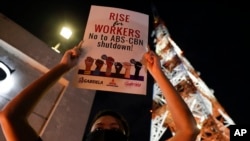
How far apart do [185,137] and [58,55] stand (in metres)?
3.98

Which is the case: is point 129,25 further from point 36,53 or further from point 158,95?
point 158,95

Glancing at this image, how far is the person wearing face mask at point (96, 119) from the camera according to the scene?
67.4 inches

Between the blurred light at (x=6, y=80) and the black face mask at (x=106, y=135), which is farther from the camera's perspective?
the blurred light at (x=6, y=80)

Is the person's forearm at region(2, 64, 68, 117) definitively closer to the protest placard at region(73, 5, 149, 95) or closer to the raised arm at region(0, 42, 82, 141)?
the raised arm at region(0, 42, 82, 141)

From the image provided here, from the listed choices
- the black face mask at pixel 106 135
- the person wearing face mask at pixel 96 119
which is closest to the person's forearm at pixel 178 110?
the person wearing face mask at pixel 96 119

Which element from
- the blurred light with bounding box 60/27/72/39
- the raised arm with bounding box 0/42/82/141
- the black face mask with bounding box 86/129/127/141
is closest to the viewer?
the raised arm with bounding box 0/42/82/141

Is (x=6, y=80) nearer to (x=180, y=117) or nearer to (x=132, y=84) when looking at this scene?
(x=132, y=84)

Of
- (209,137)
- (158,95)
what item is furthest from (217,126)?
(158,95)

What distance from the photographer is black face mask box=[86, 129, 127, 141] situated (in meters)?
1.95

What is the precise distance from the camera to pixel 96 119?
2.20 meters

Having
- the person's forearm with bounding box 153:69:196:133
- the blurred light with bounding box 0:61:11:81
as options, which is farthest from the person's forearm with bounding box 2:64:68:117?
the blurred light with bounding box 0:61:11:81

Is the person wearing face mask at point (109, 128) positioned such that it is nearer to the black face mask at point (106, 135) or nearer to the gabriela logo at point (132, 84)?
the black face mask at point (106, 135)

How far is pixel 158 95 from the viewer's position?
25.2 m

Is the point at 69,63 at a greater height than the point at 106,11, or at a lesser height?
lesser
